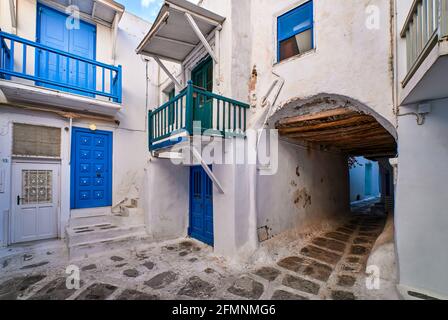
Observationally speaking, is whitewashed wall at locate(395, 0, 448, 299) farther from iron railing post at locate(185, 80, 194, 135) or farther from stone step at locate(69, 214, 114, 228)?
stone step at locate(69, 214, 114, 228)

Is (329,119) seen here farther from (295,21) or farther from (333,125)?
(295,21)

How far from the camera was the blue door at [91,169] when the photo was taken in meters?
5.62

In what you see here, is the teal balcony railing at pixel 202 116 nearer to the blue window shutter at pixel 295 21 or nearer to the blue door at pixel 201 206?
the blue door at pixel 201 206

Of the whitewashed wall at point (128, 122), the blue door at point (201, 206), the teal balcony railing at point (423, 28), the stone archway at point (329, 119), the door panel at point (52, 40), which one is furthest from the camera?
the whitewashed wall at point (128, 122)

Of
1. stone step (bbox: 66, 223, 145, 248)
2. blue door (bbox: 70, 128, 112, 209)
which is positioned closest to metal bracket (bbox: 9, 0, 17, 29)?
blue door (bbox: 70, 128, 112, 209)

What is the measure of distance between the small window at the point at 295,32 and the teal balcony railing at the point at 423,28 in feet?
5.03

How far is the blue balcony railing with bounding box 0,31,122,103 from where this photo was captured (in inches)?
182

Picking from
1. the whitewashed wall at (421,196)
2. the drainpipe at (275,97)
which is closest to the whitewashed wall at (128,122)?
the drainpipe at (275,97)

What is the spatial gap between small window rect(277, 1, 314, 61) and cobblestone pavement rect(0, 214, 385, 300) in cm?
414

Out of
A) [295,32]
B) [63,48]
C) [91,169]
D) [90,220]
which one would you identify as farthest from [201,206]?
[63,48]

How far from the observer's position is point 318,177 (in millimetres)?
6457

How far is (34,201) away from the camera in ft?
16.9

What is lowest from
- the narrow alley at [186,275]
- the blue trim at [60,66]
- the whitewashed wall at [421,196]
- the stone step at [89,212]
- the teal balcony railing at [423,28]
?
the narrow alley at [186,275]
